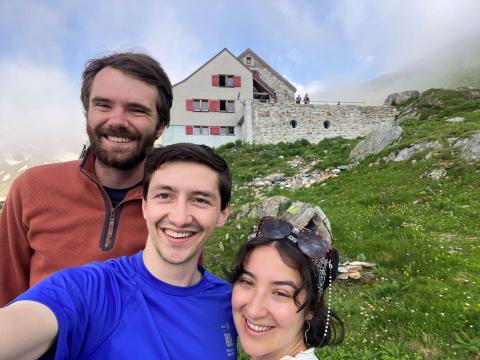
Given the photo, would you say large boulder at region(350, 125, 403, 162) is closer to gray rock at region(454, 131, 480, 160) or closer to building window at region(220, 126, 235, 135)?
gray rock at region(454, 131, 480, 160)

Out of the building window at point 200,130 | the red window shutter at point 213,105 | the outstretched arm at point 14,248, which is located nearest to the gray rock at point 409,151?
the outstretched arm at point 14,248

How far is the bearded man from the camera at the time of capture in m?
2.54

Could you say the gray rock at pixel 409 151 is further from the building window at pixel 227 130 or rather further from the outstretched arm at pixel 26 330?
the building window at pixel 227 130

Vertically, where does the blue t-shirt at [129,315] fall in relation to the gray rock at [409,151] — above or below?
below

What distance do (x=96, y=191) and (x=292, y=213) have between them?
7.42m

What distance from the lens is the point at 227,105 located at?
1510 inches

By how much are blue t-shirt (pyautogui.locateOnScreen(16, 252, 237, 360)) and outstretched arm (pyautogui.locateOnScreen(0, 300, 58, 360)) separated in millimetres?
44

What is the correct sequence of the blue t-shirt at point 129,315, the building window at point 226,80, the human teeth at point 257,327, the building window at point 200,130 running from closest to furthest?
the blue t-shirt at point 129,315 → the human teeth at point 257,327 → the building window at point 200,130 → the building window at point 226,80

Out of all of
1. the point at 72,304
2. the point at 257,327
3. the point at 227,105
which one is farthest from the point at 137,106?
the point at 227,105

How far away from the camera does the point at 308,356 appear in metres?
2.37

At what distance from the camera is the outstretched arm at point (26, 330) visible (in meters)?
1.46

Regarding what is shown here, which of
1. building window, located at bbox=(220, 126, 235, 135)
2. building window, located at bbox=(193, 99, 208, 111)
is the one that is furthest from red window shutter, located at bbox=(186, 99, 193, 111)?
building window, located at bbox=(220, 126, 235, 135)

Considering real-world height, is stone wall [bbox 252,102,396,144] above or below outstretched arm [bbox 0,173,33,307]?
above

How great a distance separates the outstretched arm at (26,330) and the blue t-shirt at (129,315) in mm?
44
